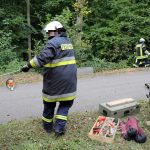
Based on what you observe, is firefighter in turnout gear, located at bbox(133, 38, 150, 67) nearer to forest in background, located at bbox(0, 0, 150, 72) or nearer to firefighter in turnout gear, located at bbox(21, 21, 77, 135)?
forest in background, located at bbox(0, 0, 150, 72)

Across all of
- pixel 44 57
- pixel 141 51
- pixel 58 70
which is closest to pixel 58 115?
pixel 58 70

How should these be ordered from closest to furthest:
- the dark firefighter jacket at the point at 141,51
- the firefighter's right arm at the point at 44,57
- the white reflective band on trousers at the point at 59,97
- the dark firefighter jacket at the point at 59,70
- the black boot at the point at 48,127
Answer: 1. the firefighter's right arm at the point at 44,57
2. the dark firefighter jacket at the point at 59,70
3. the white reflective band on trousers at the point at 59,97
4. the black boot at the point at 48,127
5. the dark firefighter jacket at the point at 141,51

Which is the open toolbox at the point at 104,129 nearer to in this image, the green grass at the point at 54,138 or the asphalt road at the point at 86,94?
the green grass at the point at 54,138

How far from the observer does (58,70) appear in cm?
672

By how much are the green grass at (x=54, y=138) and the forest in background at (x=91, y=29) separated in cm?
669

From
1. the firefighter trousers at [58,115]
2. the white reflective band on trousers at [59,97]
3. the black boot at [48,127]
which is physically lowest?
the black boot at [48,127]

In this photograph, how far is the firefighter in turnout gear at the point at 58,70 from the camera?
6.62m

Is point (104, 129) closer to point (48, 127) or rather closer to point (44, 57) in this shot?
point (48, 127)

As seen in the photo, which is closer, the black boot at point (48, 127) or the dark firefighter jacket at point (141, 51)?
the black boot at point (48, 127)

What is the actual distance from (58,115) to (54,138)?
42 cm

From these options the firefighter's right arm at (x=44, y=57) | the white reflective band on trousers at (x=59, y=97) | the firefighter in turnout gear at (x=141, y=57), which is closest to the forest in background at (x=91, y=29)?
the firefighter in turnout gear at (x=141, y=57)

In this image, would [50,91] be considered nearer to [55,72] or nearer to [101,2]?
[55,72]

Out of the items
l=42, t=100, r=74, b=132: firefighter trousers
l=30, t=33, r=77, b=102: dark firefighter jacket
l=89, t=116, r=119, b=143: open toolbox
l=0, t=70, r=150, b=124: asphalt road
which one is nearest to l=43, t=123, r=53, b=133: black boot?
l=42, t=100, r=74, b=132: firefighter trousers

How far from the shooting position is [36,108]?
905 centimetres
